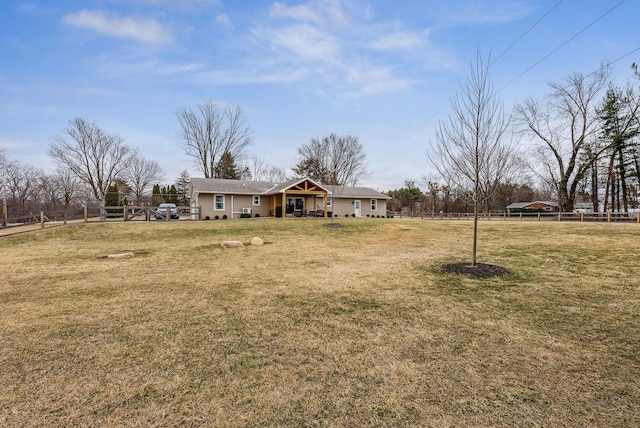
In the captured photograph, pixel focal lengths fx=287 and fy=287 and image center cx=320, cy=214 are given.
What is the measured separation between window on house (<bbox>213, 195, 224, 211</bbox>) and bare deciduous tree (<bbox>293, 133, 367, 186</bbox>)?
65.8 feet

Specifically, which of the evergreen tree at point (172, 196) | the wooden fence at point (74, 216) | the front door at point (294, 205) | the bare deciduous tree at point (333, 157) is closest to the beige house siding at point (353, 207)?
the front door at point (294, 205)

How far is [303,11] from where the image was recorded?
11766mm

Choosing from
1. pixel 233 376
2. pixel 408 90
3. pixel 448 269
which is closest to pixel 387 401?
pixel 233 376

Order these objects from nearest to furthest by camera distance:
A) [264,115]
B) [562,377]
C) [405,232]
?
[562,377] → [405,232] → [264,115]

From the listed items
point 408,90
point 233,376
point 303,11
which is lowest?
point 233,376

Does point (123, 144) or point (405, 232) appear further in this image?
point (123, 144)

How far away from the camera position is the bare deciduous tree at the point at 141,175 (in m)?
43.4

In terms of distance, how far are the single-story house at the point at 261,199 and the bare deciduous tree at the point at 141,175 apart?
23027mm

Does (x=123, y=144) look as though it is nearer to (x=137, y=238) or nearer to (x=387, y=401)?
(x=137, y=238)

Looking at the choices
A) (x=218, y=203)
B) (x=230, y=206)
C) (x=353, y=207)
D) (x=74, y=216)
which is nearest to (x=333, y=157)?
(x=353, y=207)

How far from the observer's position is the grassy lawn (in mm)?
2221

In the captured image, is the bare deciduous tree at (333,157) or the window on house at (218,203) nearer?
the window on house at (218,203)

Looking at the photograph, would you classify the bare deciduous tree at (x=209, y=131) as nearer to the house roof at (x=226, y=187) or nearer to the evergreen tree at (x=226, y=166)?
the evergreen tree at (x=226, y=166)

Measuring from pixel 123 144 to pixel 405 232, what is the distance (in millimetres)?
37363
